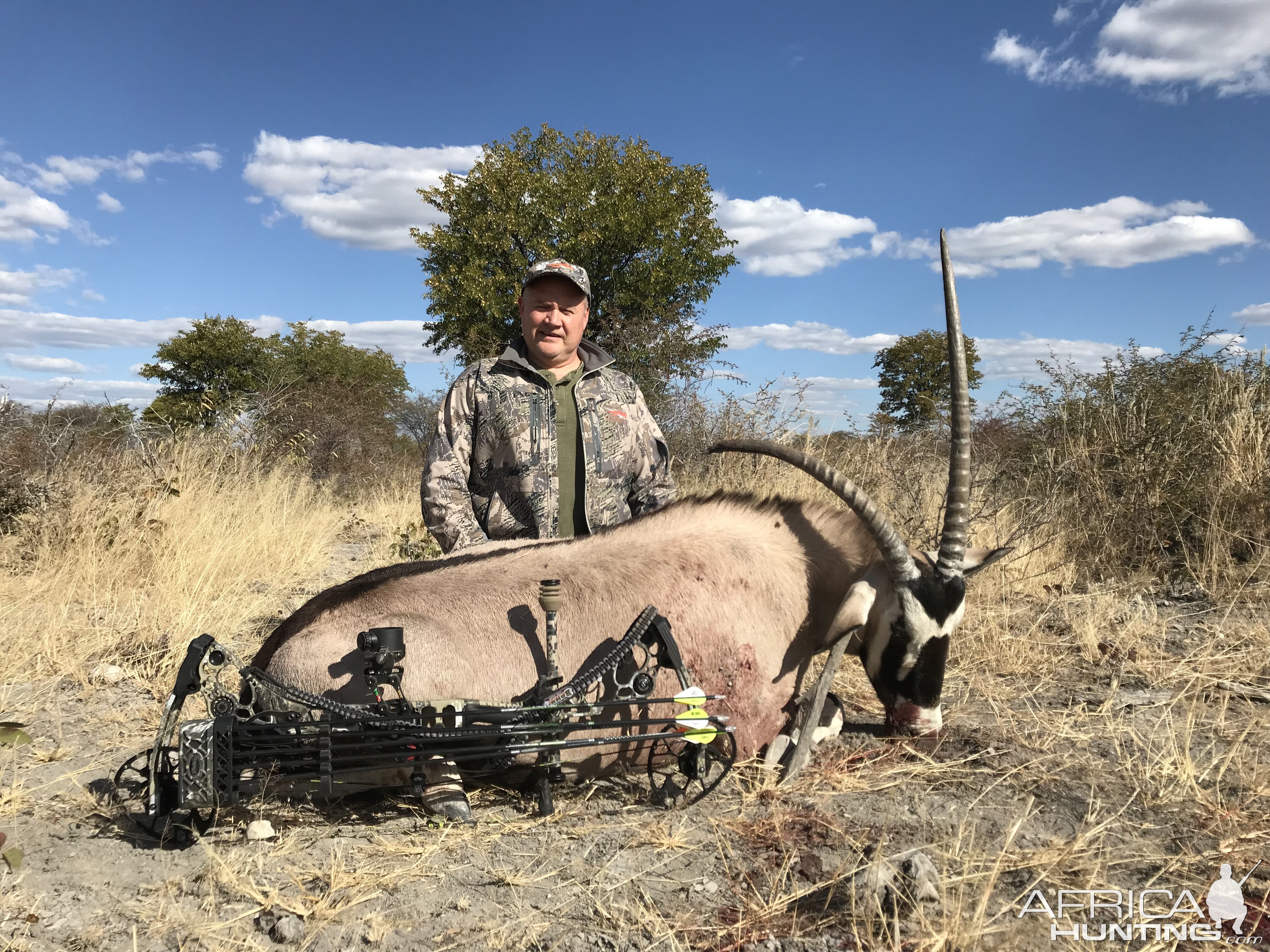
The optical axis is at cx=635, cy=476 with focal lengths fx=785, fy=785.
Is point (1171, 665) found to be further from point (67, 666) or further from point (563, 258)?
point (563, 258)

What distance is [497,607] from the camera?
3.07 metres

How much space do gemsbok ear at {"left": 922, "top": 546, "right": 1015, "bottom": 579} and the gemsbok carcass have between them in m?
0.02

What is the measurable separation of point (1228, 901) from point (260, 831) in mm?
3043

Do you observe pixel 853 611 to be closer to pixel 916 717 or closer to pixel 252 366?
pixel 916 717

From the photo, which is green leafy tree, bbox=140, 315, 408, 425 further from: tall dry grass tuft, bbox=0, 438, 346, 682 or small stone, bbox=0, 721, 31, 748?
small stone, bbox=0, 721, 31, 748

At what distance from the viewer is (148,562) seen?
643 cm

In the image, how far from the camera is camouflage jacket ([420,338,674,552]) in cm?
427

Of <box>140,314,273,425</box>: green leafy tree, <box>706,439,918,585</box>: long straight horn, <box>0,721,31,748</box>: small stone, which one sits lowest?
<box>0,721,31,748</box>: small stone

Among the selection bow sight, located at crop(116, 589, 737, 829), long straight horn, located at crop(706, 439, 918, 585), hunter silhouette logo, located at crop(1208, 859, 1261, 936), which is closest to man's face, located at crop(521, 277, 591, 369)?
long straight horn, located at crop(706, 439, 918, 585)

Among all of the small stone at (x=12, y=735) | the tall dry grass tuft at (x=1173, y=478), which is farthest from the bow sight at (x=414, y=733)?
the tall dry grass tuft at (x=1173, y=478)

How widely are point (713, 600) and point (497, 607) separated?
2.87 feet

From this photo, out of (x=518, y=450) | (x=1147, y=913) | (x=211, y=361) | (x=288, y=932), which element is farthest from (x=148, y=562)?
(x=211, y=361)

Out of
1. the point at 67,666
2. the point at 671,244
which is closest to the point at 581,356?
the point at 67,666

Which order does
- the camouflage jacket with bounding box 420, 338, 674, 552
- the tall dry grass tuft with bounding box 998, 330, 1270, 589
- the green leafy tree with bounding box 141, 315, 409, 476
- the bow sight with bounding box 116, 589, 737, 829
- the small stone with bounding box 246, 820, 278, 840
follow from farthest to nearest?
the green leafy tree with bounding box 141, 315, 409, 476
the tall dry grass tuft with bounding box 998, 330, 1270, 589
the camouflage jacket with bounding box 420, 338, 674, 552
the small stone with bounding box 246, 820, 278, 840
the bow sight with bounding box 116, 589, 737, 829
